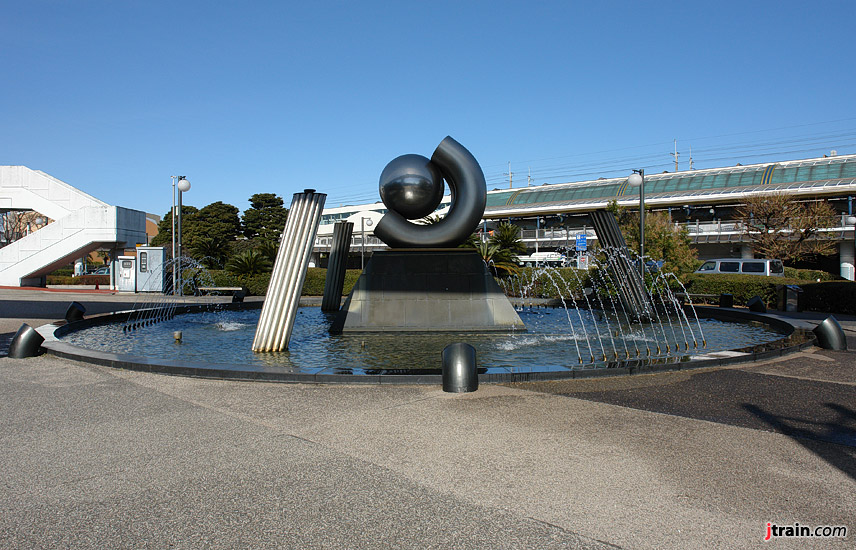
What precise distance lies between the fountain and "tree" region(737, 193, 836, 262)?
76.3 ft

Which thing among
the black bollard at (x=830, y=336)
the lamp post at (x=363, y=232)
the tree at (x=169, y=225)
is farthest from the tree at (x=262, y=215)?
the black bollard at (x=830, y=336)

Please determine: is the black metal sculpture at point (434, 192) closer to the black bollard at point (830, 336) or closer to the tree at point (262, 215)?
the black bollard at point (830, 336)

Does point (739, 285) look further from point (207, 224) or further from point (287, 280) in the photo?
point (207, 224)

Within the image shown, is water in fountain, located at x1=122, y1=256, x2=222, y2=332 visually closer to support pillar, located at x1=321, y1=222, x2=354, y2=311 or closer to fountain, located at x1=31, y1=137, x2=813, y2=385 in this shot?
fountain, located at x1=31, y1=137, x2=813, y2=385

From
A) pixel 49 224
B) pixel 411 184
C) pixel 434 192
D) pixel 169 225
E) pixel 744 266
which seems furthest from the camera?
pixel 169 225

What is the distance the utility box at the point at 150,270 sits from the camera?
2831 cm

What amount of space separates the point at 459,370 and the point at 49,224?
31.8 meters

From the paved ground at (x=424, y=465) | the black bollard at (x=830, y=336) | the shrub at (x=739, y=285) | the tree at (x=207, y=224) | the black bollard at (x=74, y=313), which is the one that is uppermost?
the tree at (x=207, y=224)

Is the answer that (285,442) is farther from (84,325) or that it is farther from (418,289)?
(84,325)

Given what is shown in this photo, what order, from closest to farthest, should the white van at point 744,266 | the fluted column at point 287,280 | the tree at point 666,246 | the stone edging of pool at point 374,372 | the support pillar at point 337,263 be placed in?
the stone edging of pool at point 374,372, the fluted column at point 287,280, the support pillar at point 337,263, the white van at point 744,266, the tree at point 666,246

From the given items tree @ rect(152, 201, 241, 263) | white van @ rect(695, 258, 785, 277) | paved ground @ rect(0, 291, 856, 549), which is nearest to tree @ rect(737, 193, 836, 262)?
white van @ rect(695, 258, 785, 277)

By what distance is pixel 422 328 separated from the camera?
39.5ft

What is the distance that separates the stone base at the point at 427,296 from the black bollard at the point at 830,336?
5.01 meters

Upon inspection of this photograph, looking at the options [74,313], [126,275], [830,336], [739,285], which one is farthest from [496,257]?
[126,275]
